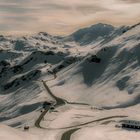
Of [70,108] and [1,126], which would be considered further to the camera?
[70,108]

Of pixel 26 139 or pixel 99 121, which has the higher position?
pixel 26 139

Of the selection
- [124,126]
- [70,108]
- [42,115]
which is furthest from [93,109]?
[124,126]

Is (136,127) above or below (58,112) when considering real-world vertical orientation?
above

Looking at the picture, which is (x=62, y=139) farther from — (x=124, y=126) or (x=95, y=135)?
(x=124, y=126)

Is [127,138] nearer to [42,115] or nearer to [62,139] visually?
[62,139]

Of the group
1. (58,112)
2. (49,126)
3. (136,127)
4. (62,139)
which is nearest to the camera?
(62,139)

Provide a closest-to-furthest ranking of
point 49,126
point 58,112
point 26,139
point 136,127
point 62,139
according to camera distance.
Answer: point 26,139, point 62,139, point 136,127, point 49,126, point 58,112

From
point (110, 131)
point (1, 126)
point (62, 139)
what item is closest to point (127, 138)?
point (110, 131)

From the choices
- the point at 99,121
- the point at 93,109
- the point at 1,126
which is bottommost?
the point at 93,109

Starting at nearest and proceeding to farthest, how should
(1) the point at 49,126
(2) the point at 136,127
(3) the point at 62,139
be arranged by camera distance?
(3) the point at 62,139 → (2) the point at 136,127 → (1) the point at 49,126
